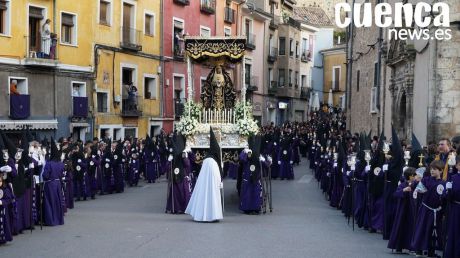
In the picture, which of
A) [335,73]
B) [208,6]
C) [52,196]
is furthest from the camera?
[335,73]

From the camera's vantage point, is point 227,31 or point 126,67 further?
point 227,31

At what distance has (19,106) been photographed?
973 inches

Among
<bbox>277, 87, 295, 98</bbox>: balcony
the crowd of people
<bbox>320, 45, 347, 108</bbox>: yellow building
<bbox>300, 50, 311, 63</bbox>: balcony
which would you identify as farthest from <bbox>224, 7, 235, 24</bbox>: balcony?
the crowd of people

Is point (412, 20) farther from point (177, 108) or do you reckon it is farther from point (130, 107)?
point (177, 108)

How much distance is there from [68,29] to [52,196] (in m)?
15.2

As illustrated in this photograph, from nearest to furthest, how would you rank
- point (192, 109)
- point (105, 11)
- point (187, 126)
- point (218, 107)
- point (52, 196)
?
point (52, 196), point (187, 126), point (192, 109), point (218, 107), point (105, 11)

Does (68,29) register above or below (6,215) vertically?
above

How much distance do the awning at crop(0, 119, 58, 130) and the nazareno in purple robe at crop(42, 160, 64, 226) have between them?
32.7ft

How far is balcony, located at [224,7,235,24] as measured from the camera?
4351cm

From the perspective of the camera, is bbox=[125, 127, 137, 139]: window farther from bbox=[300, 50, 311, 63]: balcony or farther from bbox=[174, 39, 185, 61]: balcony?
bbox=[300, 50, 311, 63]: balcony

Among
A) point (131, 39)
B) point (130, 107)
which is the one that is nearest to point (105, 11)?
point (131, 39)

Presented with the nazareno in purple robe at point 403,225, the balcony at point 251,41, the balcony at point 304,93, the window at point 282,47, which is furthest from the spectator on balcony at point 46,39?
the balcony at point 304,93

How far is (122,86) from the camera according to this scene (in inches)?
1253

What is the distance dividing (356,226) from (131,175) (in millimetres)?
11146
